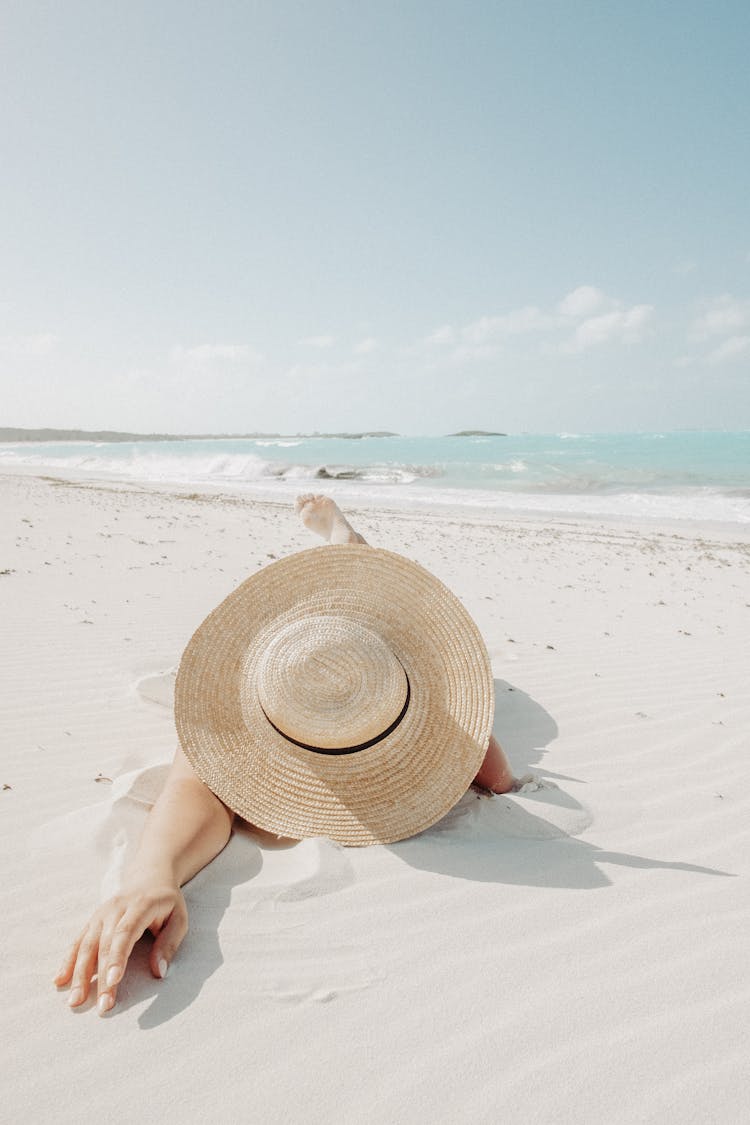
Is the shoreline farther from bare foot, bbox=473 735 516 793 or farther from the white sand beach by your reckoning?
bare foot, bbox=473 735 516 793

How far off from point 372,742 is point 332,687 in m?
0.28

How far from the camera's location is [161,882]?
1859 millimetres

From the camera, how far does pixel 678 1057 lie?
1.54 m

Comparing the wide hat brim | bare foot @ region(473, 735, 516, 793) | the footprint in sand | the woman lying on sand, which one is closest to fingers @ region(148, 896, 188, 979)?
the woman lying on sand

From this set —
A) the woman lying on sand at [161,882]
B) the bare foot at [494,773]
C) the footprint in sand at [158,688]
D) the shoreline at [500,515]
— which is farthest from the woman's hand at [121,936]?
the shoreline at [500,515]

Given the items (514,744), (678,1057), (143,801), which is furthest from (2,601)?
(678,1057)

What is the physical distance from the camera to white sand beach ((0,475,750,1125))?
145 centimetres

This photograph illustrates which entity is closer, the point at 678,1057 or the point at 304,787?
the point at 678,1057

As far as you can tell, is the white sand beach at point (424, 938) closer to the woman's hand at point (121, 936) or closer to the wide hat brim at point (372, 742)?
the woman's hand at point (121, 936)

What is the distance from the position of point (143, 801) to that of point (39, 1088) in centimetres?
120

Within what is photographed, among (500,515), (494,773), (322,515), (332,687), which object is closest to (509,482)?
(500,515)

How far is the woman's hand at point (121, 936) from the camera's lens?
5.25ft

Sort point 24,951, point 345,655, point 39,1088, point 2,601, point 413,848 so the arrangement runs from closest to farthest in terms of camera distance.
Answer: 1. point 39,1088
2. point 24,951
3. point 345,655
4. point 413,848
5. point 2,601

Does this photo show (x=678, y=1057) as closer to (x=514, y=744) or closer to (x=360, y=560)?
(x=360, y=560)
